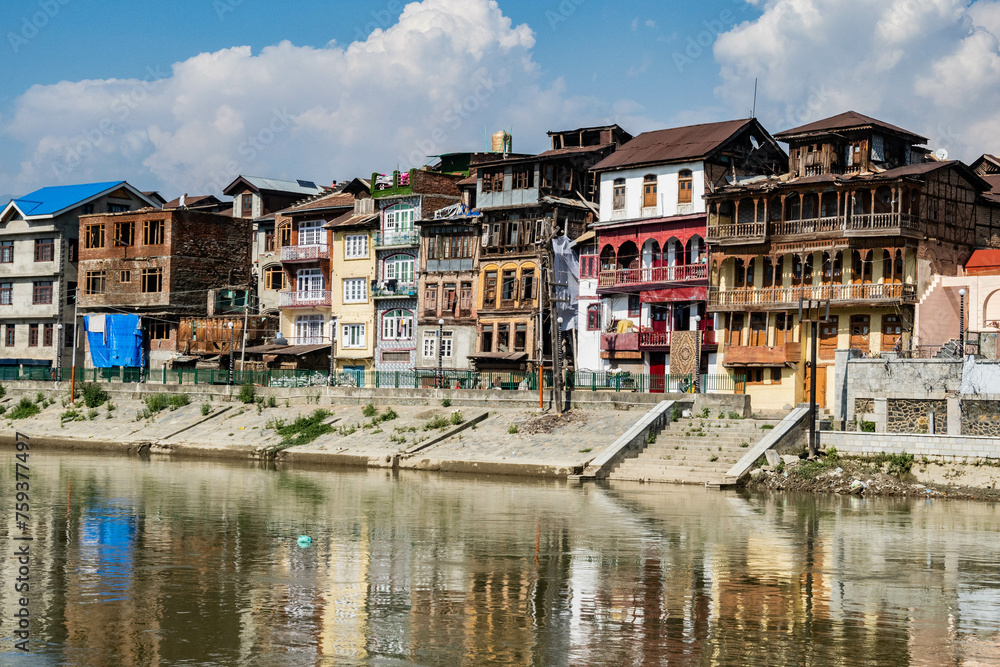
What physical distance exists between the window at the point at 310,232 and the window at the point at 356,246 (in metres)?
3.27

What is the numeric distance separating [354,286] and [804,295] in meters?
33.7

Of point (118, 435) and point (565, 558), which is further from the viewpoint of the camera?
point (118, 435)

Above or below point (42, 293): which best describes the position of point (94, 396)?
below

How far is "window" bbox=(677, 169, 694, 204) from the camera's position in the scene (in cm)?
6656

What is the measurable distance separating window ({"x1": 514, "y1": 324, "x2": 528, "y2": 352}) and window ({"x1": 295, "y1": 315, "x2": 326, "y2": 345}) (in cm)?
1671

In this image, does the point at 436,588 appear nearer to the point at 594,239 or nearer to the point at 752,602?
the point at 752,602

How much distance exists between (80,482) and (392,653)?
30468 mm

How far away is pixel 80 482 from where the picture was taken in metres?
46.8

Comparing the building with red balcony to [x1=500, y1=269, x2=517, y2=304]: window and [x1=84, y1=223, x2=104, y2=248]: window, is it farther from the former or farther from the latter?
[x1=84, y1=223, x2=104, y2=248]: window

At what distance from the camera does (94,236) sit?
95.2 metres

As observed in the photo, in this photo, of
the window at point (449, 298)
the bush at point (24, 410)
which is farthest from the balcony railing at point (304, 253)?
the bush at point (24, 410)

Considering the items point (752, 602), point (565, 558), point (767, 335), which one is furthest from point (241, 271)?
point (752, 602)

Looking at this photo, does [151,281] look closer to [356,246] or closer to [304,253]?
[304,253]

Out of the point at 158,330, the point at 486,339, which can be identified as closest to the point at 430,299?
the point at 486,339
